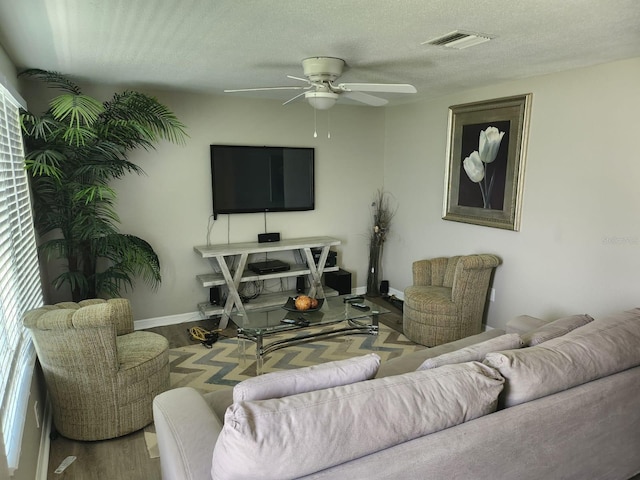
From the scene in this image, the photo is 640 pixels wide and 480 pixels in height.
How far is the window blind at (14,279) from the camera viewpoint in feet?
5.64

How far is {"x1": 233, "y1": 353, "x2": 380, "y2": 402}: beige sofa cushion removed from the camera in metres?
1.38

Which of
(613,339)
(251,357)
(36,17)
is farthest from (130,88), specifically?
(613,339)

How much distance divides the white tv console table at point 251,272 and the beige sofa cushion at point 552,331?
2.49m

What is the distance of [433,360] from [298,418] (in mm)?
730

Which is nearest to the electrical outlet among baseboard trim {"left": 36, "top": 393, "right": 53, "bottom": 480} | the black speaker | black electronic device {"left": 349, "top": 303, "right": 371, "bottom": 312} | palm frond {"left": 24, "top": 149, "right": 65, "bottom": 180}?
baseboard trim {"left": 36, "top": 393, "right": 53, "bottom": 480}

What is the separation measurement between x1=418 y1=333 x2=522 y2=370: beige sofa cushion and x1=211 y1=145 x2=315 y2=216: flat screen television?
3066 mm

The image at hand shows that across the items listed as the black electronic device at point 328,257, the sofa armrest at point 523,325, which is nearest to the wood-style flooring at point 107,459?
the sofa armrest at point 523,325

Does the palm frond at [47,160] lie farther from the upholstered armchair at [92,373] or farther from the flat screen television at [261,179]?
the flat screen television at [261,179]

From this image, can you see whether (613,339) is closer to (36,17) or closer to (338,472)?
(338,472)

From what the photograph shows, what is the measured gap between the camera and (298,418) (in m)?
1.21

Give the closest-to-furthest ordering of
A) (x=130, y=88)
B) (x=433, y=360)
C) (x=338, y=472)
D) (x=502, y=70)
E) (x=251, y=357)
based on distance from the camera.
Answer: (x=338, y=472), (x=433, y=360), (x=502, y=70), (x=251, y=357), (x=130, y=88)

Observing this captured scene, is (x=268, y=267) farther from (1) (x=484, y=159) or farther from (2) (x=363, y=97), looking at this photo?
(1) (x=484, y=159)

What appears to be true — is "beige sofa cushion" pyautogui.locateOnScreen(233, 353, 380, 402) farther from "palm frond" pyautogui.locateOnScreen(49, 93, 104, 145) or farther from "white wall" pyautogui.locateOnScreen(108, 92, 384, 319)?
"white wall" pyautogui.locateOnScreen(108, 92, 384, 319)

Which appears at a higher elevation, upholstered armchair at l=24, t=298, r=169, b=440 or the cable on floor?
upholstered armchair at l=24, t=298, r=169, b=440
